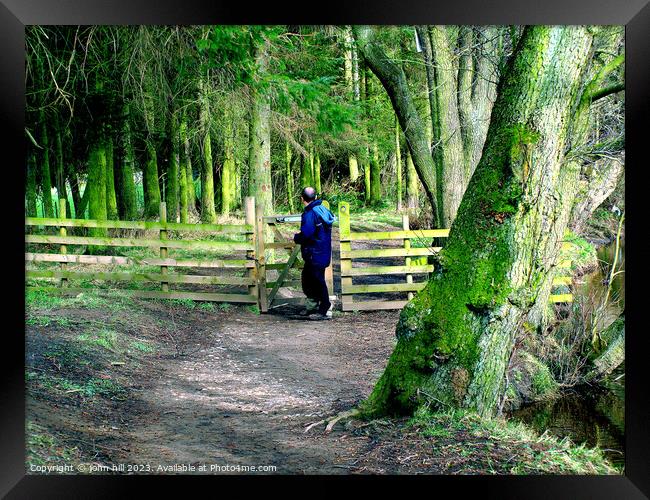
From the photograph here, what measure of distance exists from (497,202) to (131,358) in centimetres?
456

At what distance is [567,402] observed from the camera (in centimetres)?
724

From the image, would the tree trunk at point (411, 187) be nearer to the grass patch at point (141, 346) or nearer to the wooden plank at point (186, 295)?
the wooden plank at point (186, 295)

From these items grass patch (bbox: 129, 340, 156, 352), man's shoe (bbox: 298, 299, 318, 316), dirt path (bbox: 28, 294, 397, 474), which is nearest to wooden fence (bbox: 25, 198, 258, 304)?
dirt path (bbox: 28, 294, 397, 474)

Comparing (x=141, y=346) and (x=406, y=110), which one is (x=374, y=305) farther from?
(x=141, y=346)

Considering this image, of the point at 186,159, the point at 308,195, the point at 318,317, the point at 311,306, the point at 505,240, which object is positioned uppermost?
the point at 186,159

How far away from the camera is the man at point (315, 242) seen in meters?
9.24

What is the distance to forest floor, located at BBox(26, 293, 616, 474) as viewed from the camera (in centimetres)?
438

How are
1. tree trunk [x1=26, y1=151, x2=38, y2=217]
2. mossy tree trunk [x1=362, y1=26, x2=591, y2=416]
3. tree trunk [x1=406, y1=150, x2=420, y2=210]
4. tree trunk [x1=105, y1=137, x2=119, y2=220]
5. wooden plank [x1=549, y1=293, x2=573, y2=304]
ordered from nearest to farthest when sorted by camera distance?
mossy tree trunk [x1=362, y1=26, x2=591, y2=416] < wooden plank [x1=549, y1=293, x2=573, y2=304] < tree trunk [x1=26, y1=151, x2=38, y2=217] < tree trunk [x1=105, y1=137, x2=119, y2=220] < tree trunk [x1=406, y1=150, x2=420, y2=210]

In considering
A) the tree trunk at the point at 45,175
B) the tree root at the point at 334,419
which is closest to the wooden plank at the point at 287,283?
the tree root at the point at 334,419

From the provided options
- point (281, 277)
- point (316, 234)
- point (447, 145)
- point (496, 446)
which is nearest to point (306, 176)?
point (447, 145)

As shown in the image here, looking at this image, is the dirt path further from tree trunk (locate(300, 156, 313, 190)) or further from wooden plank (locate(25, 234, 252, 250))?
tree trunk (locate(300, 156, 313, 190))

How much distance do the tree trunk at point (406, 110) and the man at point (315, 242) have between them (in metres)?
2.56
